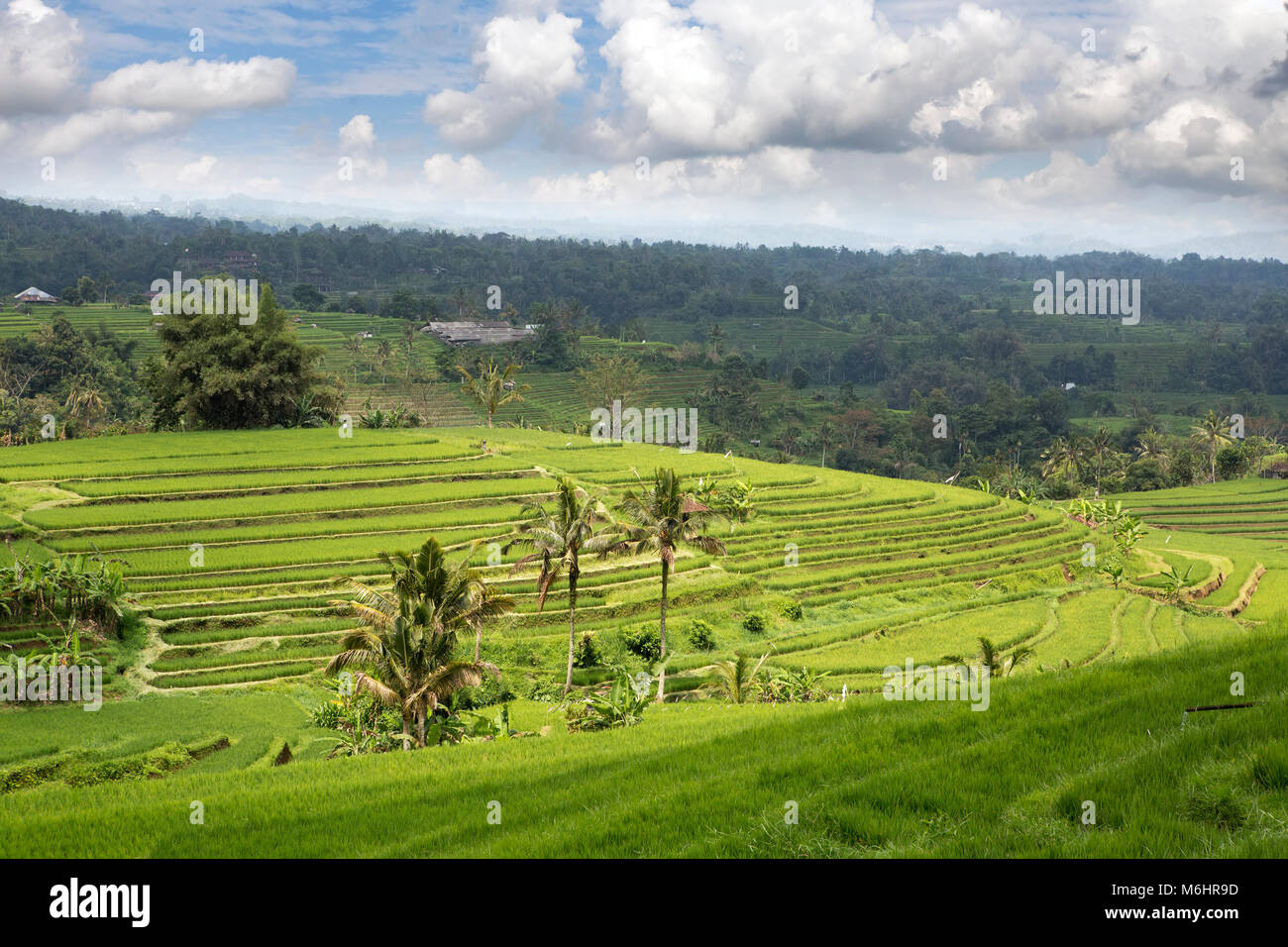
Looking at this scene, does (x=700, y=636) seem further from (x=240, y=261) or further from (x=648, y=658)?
(x=240, y=261)

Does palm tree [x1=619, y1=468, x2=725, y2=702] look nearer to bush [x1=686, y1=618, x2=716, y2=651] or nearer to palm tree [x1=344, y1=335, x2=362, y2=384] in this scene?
bush [x1=686, y1=618, x2=716, y2=651]

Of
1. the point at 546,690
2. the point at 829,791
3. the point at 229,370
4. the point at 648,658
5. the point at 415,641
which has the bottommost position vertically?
the point at 546,690

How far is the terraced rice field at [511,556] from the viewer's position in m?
27.7

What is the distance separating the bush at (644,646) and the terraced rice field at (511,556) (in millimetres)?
758

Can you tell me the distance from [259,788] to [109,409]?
72814 millimetres

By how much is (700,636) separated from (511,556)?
7.56 metres

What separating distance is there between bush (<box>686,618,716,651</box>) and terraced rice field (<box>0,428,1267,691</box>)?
290 mm

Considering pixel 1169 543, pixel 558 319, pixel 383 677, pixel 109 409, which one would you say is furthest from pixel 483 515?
pixel 558 319

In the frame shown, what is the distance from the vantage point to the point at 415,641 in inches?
700

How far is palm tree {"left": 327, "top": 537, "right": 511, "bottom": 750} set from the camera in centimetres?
1709

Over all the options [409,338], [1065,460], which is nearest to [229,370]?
[409,338]

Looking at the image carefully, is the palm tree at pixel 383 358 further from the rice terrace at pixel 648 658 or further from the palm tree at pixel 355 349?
the rice terrace at pixel 648 658

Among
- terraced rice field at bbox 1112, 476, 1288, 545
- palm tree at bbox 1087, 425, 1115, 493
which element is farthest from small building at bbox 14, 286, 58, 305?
terraced rice field at bbox 1112, 476, 1288, 545
